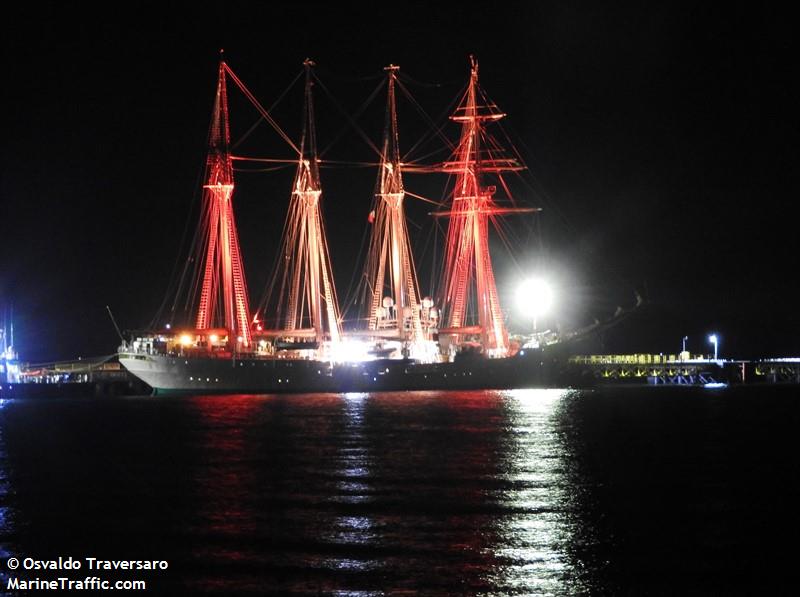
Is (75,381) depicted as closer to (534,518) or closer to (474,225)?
(474,225)

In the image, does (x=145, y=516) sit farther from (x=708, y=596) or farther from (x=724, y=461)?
(x=724, y=461)

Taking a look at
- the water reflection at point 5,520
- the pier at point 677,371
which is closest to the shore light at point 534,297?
the pier at point 677,371

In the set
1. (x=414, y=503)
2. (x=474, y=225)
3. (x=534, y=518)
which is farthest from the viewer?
(x=474, y=225)

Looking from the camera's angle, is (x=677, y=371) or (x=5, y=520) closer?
(x=5, y=520)

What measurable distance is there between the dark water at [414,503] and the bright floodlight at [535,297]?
4859 cm

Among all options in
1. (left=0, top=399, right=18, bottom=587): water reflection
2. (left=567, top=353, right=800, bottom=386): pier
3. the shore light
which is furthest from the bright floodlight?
(left=0, top=399, right=18, bottom=587): water reflection

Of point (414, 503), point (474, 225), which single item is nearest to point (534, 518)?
point (414, 503)

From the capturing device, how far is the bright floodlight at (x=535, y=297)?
128375 millimetres

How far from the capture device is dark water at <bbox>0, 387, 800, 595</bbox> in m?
32.3

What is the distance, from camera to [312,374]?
121250mm

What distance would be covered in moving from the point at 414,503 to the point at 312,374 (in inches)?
3102

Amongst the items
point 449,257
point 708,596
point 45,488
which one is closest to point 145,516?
point 45,488

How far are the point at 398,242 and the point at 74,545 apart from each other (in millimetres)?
79544

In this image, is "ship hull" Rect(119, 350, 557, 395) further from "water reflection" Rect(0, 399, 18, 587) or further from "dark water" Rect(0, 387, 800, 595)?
"water reflection" Rect(0, 399, 18, 587)
